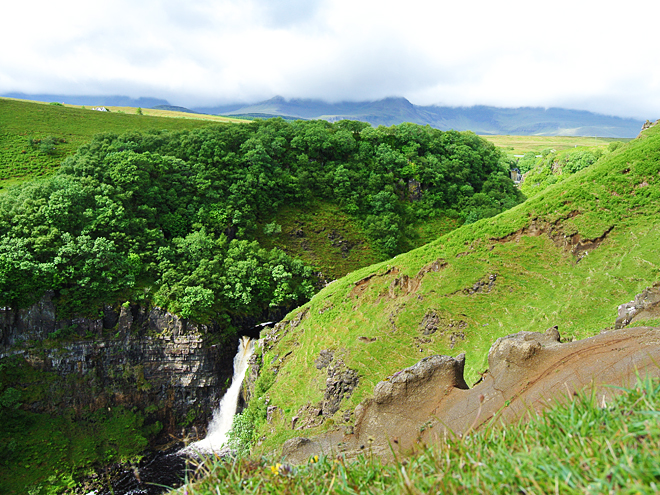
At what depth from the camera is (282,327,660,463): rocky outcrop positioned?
436 inches

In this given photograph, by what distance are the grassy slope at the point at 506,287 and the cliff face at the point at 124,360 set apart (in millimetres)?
10715

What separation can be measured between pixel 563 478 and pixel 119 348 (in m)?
43.6

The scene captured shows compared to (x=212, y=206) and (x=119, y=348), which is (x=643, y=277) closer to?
(x=119, y=348)

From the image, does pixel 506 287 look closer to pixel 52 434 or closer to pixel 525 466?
pixel 525 466

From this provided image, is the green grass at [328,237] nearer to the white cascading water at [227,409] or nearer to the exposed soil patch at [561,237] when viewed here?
the white cascading water at [227,409]

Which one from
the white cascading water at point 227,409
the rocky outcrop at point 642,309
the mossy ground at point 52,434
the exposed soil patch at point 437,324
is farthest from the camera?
the white cascading water at point 227,409

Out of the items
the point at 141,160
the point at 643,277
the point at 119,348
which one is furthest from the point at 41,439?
the point at 643,277

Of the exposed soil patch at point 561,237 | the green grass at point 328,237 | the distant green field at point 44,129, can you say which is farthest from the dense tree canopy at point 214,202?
the exposed soil patch at point 561,237

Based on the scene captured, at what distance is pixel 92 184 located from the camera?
4481 cm

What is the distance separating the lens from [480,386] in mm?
13383

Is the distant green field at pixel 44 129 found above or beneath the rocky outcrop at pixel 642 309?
above

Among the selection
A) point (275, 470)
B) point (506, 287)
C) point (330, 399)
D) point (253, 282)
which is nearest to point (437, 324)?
point (506, 287)

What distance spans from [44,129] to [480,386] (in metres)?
86.7

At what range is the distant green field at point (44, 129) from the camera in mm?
60719
